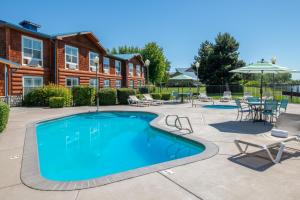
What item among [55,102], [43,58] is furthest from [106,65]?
A: [55,102]

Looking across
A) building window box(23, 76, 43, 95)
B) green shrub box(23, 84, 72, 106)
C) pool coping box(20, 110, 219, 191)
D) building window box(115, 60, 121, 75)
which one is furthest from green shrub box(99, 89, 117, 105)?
pool coping box(20, 110, 219, 191)

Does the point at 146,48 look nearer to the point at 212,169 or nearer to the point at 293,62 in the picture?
the point at 293,62

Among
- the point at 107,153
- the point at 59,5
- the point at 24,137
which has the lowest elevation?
the point at 107,153

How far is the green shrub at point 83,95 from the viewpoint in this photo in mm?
16172

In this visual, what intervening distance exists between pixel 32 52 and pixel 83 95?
489 centimetres

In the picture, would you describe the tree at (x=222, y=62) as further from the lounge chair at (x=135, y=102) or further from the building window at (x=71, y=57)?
the building window at (x=71, y=57)

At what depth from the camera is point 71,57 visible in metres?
19.2

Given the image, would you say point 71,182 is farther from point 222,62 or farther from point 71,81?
point 222,62

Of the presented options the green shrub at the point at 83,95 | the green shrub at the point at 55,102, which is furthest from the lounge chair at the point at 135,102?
the green shrub at the point at 55,102

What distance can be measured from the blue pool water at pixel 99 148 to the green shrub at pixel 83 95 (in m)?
5.94

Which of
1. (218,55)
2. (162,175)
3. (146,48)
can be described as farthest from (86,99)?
(146,48)

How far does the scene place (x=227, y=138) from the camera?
6.39 m

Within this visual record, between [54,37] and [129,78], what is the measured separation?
1447cm

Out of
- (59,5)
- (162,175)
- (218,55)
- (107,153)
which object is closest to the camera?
(162,175)
